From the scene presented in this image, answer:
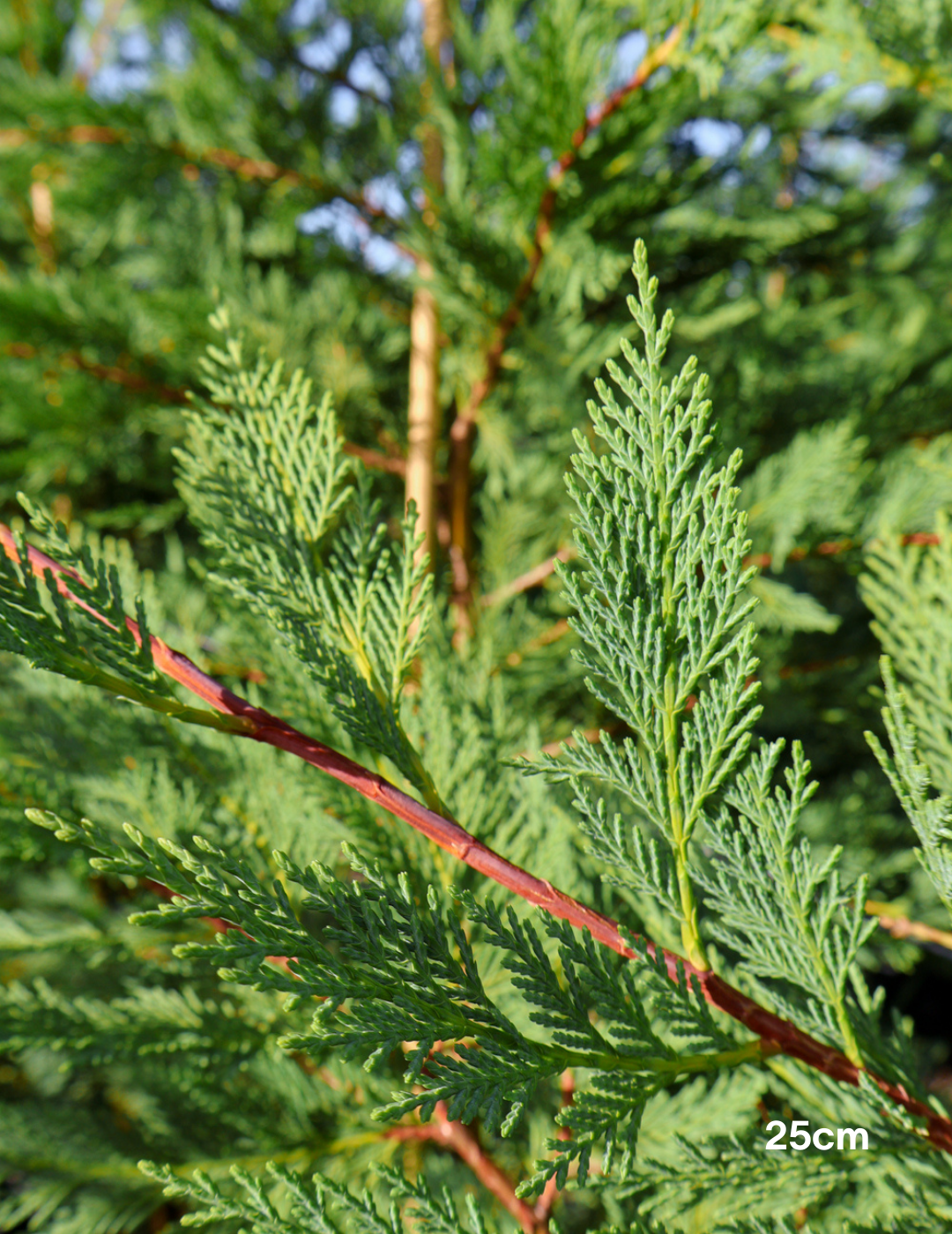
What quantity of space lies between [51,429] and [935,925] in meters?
1.96

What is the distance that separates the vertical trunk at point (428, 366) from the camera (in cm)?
147

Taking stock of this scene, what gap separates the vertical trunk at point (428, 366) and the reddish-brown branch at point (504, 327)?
5cm

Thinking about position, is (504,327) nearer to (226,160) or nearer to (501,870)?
(226,160)

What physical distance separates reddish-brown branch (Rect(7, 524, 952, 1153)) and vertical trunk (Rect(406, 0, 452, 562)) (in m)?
0.90

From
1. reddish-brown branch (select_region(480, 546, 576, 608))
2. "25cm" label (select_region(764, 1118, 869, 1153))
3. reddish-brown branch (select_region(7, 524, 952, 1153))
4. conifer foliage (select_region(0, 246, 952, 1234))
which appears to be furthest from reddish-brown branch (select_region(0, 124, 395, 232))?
"25cm" label (select_region(764, 1118, 869, 1153))

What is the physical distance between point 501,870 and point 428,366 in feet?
3.93

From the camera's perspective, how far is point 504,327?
1252mm

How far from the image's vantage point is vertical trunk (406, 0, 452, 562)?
1471mm

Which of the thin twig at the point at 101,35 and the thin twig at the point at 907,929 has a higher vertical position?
the thin twig at the point at 101,35

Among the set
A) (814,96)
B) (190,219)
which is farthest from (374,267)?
(814,96)

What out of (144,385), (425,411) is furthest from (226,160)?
(425,411)

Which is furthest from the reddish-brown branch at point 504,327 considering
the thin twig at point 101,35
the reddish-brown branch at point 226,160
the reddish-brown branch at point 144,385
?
the thin twig at point 101,35

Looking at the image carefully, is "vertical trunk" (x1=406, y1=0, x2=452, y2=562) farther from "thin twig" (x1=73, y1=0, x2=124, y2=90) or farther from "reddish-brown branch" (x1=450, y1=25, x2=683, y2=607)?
"thin twig" (x1=73, y1=0, x2=124, y2=90)

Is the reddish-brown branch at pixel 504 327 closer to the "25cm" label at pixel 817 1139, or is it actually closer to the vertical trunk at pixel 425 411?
the vertical trunk at pixel 425 411
